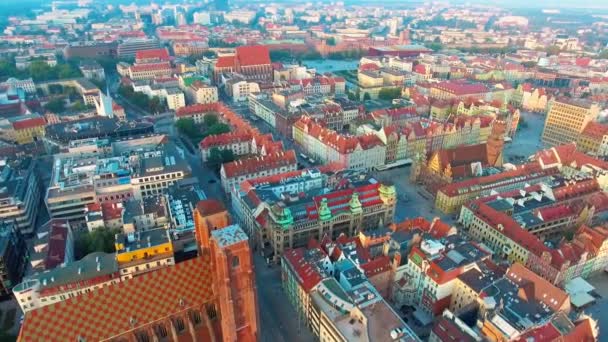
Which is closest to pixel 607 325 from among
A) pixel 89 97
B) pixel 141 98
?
pixel 141 98

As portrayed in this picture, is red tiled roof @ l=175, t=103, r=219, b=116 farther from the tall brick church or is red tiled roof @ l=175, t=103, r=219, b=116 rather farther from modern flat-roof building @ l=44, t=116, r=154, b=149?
the tall brick church

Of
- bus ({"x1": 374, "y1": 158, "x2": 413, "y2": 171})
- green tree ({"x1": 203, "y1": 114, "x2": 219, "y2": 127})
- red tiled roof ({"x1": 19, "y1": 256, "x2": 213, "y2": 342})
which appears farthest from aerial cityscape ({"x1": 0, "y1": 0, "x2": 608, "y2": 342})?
green tree ({"x1": 203, "y1": 114, "x2": 219, "y2": 127})

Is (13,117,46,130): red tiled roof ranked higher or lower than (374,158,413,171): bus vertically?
higher

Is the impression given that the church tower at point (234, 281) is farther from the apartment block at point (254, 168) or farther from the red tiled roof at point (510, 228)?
the red tiled roof at point (510, 228)

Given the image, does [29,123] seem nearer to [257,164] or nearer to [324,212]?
[257,164]

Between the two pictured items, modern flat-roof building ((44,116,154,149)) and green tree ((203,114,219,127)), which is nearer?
modern flat-roof building ((44,116,154,149))

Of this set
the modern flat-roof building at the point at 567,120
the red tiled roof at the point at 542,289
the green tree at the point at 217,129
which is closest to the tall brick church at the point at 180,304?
the red tiled roof at the point at 542,289

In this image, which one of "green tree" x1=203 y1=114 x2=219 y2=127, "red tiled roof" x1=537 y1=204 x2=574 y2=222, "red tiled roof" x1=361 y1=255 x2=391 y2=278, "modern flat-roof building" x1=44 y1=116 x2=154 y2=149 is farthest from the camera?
"green tree" x1=203 y1=114 x2=219 y2=127
